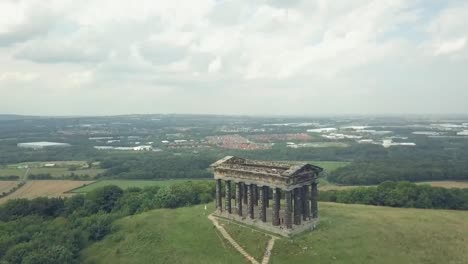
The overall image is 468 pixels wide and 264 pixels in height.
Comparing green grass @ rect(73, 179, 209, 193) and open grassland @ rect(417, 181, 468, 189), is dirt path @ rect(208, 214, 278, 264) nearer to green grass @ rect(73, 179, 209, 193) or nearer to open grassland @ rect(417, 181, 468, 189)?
green grass @ rect(73, 179, 209, 193)

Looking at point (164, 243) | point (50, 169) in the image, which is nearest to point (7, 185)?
point (50, 169)

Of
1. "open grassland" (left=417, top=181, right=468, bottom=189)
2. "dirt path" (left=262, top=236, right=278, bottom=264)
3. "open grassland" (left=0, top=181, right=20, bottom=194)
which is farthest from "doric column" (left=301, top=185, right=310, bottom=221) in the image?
"open grassland" (left=0, top=181, right=20, bottom=194)

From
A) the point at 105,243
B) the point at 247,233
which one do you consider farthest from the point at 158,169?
the point at 247,233

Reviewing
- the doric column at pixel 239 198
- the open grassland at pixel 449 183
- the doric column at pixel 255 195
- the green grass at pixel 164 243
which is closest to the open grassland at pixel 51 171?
the green grass at pixel 164 243

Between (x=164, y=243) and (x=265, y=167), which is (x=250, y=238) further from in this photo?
(x=164, y=243)

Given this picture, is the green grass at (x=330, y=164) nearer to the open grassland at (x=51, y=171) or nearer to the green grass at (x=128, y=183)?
the green grass at (x=128, y=183)

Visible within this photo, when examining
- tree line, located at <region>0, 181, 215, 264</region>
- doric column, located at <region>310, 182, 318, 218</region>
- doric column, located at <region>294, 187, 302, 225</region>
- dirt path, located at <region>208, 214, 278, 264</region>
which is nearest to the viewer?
dirt path, located at <region>208, 214, 278, 264</region>
